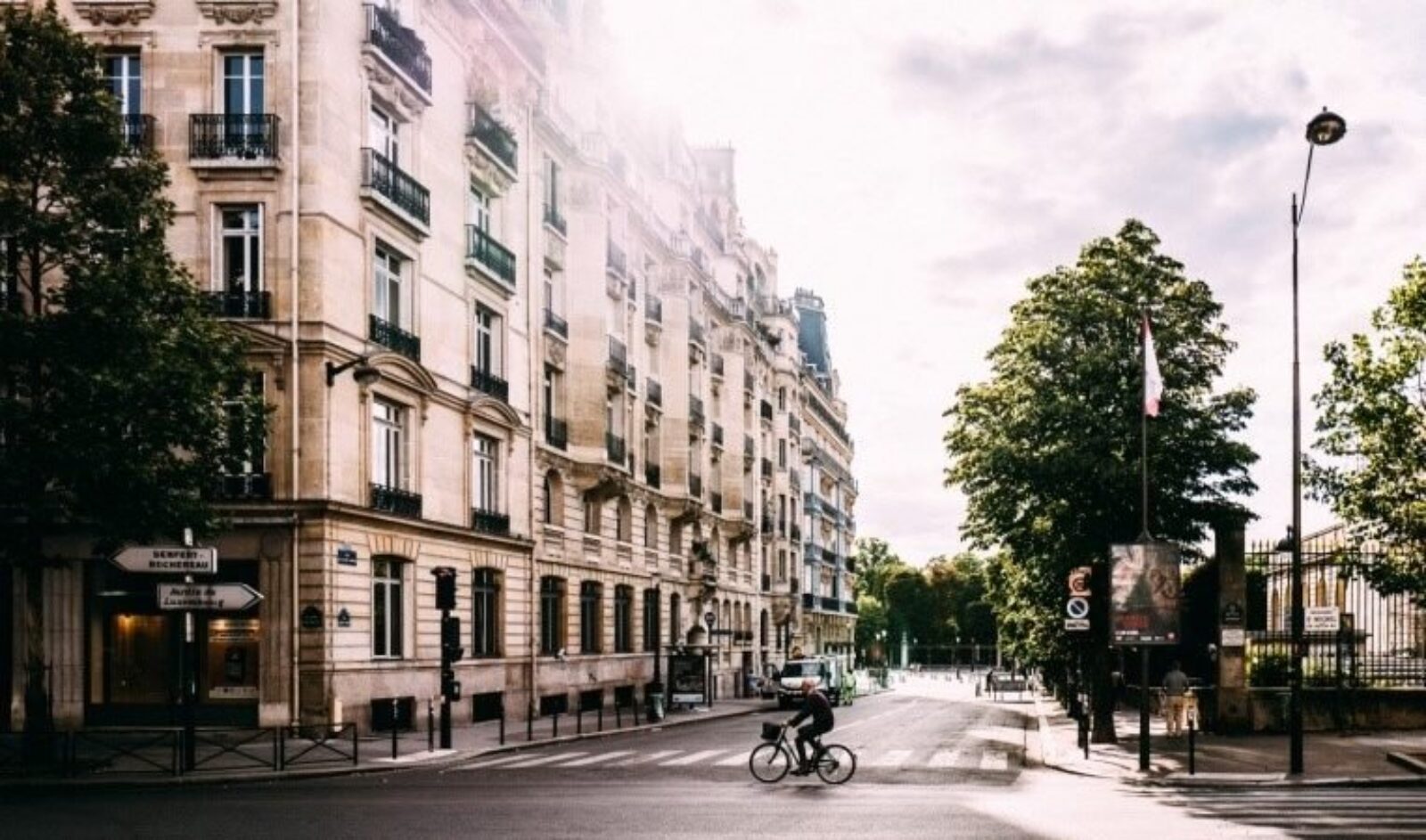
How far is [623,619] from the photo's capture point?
57656mm

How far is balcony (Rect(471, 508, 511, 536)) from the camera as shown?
42.7 meters

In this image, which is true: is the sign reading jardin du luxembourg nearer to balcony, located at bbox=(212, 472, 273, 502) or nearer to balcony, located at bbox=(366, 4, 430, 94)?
balcony, located at bbox=(212, 472, 273, 502)

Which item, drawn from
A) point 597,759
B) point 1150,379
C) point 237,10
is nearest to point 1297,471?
point 1150,379

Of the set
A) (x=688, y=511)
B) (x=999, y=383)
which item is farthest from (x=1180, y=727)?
(x=688, y=511)

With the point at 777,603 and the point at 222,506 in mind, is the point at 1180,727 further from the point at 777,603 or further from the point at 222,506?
the point at 777,603

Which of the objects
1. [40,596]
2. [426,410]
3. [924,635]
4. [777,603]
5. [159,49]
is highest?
[159,49]

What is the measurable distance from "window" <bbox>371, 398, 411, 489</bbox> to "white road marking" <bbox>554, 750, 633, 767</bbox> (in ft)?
30.9

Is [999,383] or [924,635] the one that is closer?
[999,383]

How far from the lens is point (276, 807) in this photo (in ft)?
64.2

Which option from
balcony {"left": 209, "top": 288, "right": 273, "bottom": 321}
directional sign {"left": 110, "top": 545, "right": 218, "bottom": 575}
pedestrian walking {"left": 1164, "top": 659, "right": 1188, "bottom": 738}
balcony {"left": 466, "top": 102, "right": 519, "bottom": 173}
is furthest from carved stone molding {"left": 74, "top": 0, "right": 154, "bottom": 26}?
pedestrian walking {"left": 1164, "top": 659, "right": 1188, "bottom": 738}

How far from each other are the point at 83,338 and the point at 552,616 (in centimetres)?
2546

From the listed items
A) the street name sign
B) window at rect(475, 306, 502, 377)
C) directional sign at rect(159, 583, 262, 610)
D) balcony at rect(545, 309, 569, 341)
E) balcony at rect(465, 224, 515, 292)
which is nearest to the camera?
directional sign at rect(159, 583, 262, 610)

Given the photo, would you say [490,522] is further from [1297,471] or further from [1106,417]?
[1297,471]

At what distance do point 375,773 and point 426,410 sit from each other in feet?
47.9
